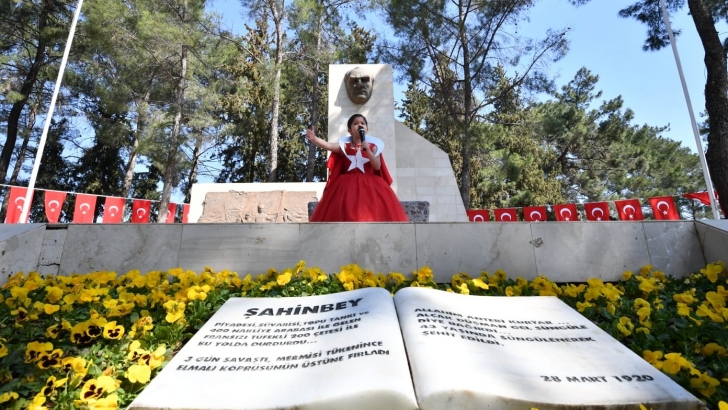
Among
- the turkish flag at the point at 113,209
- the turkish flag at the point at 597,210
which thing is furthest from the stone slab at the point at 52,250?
the turkish flag at the point at 597,210

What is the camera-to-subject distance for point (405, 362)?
54.4 inches

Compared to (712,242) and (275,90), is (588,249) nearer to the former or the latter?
(712,242)

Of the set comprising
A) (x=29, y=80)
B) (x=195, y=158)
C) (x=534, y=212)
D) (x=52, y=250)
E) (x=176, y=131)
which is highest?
(x=29, y=80)

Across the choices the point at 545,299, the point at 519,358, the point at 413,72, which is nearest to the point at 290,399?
the point at 519,358

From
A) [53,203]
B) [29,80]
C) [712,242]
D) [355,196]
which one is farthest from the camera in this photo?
[29,80]

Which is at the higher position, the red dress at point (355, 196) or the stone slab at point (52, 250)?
the red dress at point (355, 196)

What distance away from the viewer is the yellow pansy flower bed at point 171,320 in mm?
1436

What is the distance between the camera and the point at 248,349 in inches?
61.1

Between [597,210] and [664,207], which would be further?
[597,210]

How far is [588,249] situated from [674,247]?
62 centimetres

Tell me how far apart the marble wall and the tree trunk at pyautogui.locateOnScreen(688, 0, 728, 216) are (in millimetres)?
5016

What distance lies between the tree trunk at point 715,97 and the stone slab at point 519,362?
683 centimetres

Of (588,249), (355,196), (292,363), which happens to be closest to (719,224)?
(588,249)

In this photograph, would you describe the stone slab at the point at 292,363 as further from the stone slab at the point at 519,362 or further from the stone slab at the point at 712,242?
the stone slab at the point at 712,242
